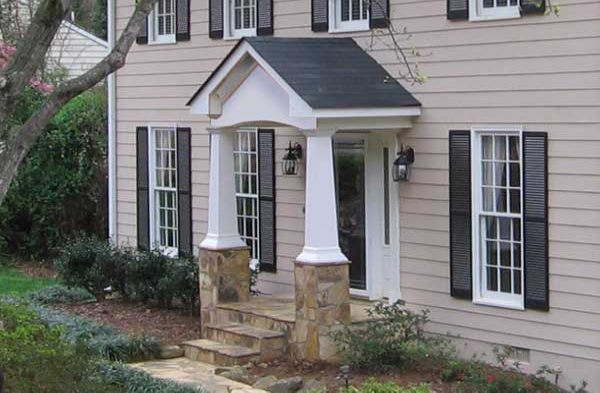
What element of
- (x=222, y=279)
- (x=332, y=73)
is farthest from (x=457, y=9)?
(x=222, y=279)

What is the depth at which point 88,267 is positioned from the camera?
677 inches

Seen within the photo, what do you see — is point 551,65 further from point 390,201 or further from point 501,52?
point 390,201

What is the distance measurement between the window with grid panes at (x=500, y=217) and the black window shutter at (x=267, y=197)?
3.73m

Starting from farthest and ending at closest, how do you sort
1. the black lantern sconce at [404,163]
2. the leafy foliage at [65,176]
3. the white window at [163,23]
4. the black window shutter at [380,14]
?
1. the leafy foliage at [65,176]
2. the white window at [163,23]
3. the black window shutter at [380,14]
4. the black lantern sconce at [404,163]

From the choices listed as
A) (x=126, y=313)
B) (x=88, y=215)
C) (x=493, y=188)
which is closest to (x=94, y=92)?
(x=88, y=215)

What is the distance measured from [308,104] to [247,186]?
3.89 m

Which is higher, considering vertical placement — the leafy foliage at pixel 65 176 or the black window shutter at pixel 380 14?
the black window shutter at pixel 380 14

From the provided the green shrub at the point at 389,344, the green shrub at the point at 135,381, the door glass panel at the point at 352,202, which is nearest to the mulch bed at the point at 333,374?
the green shrub at the point at 389,344

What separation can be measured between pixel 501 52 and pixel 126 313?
22.2 feet

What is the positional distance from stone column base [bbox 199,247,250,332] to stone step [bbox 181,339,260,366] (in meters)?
0.73

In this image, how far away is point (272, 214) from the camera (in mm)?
15688

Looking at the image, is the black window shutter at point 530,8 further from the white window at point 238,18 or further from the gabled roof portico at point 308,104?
the white window at point 238,18

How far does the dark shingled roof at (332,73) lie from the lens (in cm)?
1293

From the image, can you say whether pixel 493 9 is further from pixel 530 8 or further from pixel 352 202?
pixel 352 202
